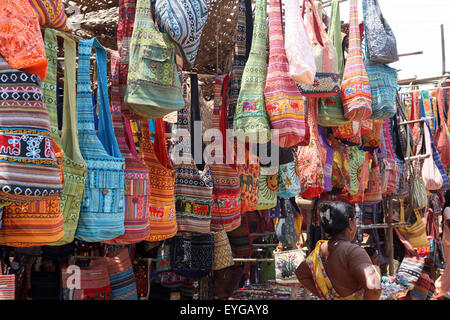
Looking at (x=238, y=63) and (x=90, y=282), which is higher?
(x=238, y=63)

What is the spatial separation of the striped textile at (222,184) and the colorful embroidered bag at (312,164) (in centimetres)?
73

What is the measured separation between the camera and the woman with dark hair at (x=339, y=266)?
2.99 meters

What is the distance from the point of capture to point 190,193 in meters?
3.00

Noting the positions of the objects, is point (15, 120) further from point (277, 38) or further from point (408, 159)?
point (408, 159)

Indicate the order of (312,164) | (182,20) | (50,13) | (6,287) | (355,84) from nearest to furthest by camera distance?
(50,13) → (182,20) → (6,287) → (355,84) → (312,164)

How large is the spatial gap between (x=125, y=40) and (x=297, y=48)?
41.1 inches

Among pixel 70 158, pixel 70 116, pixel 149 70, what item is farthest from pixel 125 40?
pixel 70 158

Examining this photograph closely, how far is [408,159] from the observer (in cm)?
554

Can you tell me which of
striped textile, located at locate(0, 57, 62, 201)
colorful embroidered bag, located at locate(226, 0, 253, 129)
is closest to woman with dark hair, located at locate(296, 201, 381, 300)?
colorful embroidered bag, located at locate(226, 0, 253, 129)

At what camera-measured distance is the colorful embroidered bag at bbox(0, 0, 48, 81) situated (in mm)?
1631

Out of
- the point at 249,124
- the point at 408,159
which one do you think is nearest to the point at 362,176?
the point at 408,159

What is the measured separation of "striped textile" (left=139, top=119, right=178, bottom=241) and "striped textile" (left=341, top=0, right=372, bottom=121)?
1.44 meters

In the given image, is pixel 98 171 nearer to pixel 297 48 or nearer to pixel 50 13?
pixel 50 13

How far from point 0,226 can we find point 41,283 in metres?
1.34
